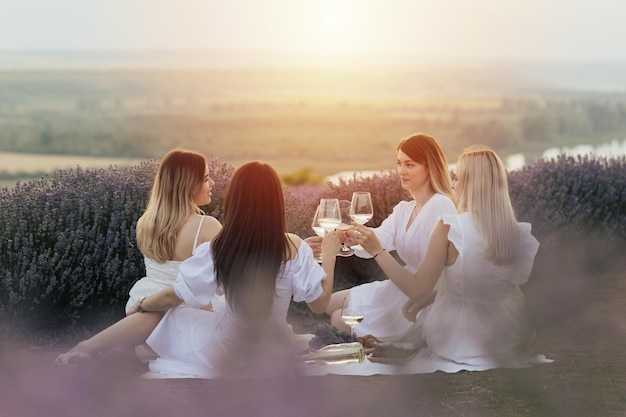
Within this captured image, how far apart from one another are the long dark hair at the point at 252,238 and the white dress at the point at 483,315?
93cm

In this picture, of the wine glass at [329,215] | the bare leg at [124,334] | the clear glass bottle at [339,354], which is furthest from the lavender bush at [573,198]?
the bare leg at [124,334]

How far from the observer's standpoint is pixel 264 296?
13.0 ft

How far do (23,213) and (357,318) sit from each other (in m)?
2.39

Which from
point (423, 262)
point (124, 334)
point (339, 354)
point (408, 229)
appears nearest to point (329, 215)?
point (423, 262)

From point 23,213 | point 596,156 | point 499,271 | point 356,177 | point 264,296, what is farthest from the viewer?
point 596,156

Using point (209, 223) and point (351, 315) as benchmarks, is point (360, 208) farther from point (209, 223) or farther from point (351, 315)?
point (209, 223)

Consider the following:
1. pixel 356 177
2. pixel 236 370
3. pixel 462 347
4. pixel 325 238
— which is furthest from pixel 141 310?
pixel 356 177

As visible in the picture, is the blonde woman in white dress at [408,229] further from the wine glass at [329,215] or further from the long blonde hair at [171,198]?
the long blonde hair at [171,198]

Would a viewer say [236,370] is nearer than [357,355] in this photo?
Yes

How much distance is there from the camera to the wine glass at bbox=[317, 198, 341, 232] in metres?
4.29

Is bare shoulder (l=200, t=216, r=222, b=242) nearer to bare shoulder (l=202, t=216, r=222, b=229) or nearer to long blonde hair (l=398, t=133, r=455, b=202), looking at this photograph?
bare shoulder (l=202, t=216, r=222, b=229)

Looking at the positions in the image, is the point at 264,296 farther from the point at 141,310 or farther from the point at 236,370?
the point at 141,310

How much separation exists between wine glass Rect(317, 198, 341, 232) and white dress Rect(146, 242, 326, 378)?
0.29m

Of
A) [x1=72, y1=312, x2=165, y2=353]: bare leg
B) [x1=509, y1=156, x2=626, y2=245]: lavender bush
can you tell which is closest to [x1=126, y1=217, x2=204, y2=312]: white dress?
[x1=72, y1=312, x2=165, y2=353]: bare leg
